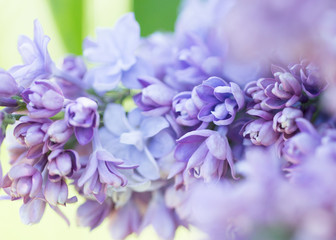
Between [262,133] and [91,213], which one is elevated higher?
[262,133]

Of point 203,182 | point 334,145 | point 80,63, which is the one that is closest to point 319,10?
point 334,145

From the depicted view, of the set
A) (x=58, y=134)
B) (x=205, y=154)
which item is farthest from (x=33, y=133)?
(x=205, y=154)

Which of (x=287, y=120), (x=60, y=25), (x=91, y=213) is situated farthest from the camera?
(x=60, y=25)

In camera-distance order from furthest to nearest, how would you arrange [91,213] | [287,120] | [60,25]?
[60,25] → [91,213] → [287,120]

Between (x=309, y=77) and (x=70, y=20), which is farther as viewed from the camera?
(x=70, y=20)

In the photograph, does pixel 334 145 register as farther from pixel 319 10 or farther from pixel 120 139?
pixel 120 139

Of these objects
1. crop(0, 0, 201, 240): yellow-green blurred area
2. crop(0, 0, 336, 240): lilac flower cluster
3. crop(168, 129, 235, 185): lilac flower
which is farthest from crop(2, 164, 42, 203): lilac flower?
crop(0, 0, 201, 240): yellow-green blurred area

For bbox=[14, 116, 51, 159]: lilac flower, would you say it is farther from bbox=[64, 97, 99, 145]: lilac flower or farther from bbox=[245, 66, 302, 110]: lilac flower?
bbox=[245, 66, 302, 110]: lilac flower

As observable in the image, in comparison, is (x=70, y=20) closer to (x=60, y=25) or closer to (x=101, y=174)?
(x=60, y=25)
